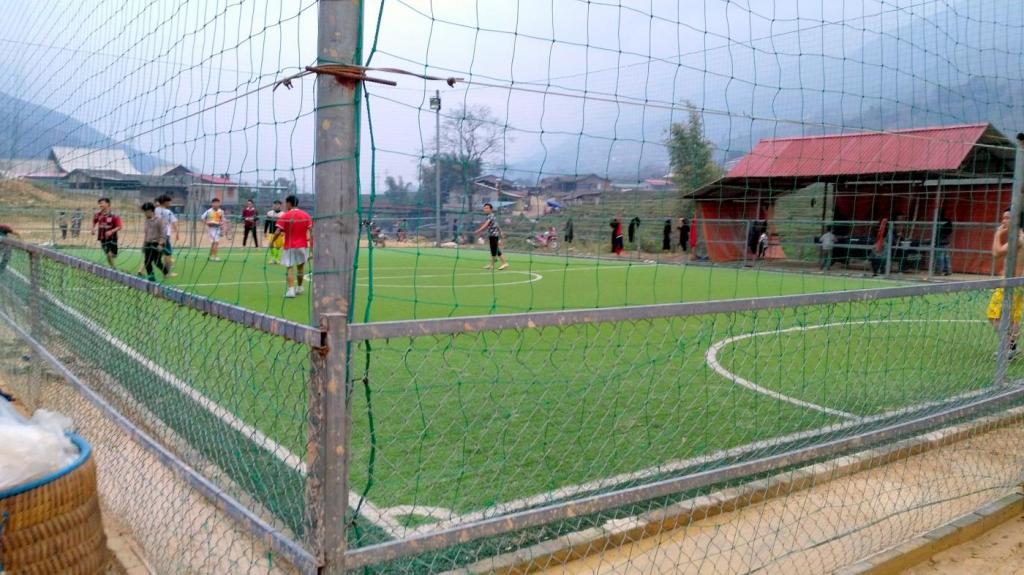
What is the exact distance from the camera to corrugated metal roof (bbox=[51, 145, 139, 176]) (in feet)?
15.1


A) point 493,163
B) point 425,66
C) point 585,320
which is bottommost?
point 585,320

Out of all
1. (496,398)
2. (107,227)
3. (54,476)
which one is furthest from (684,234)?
(54,476)

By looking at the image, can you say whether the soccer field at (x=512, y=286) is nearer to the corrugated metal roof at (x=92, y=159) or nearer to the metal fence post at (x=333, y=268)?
the corrugated metal roof at (x=92, y=159)

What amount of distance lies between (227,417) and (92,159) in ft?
6.76

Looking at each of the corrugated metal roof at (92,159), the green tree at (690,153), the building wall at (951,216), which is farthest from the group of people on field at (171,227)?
the building wall at (951,216)

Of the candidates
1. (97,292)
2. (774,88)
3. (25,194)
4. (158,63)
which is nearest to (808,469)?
(774,88)

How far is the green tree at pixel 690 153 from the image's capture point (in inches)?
155

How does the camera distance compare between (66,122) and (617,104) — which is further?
(66,122)

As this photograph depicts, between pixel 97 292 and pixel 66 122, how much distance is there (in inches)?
58.0

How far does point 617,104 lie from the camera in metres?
3.16

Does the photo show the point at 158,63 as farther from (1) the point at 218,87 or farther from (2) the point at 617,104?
(2) the point at 617,104

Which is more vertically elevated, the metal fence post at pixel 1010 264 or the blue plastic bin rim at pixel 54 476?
the metal fence post at pixel 1010 264

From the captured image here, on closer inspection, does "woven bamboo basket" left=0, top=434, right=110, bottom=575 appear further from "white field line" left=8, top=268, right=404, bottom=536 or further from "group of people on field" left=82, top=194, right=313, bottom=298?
"group of people on field" left=82, top=194, right=313, bottom=298

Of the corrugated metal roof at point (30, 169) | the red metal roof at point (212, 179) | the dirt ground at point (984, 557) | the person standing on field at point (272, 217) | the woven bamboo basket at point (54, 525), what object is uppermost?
the corrugated metal roof at point (30, 169)
